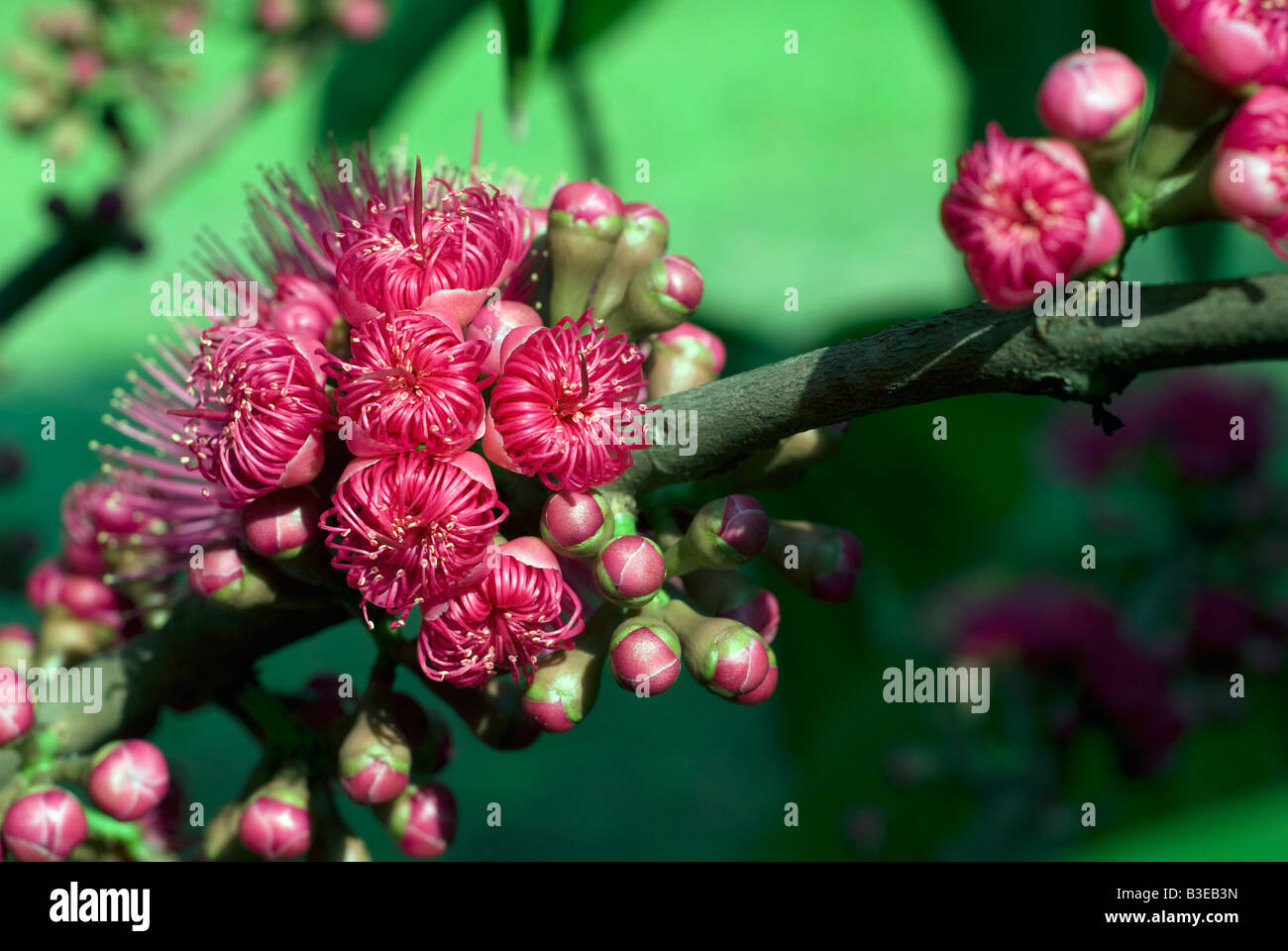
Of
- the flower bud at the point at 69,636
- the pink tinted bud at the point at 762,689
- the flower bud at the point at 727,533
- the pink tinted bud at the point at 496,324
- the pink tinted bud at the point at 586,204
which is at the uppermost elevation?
the pink tinted bud at the point at 586,204

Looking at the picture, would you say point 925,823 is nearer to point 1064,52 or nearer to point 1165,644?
point 1165,644

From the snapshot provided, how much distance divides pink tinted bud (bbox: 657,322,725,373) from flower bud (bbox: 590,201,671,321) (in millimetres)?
63

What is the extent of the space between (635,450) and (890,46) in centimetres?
839

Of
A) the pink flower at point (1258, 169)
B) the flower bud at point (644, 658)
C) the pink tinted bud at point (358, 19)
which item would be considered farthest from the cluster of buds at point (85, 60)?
the pink flower at point (1258, 169)

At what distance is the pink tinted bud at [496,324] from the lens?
1046 mm

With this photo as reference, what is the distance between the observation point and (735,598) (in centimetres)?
118

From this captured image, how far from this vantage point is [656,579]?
1.05 meters

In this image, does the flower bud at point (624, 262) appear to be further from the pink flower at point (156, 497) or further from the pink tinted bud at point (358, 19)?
the pink tinted bud at point (358, 19)

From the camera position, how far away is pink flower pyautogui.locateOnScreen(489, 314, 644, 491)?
102 cm

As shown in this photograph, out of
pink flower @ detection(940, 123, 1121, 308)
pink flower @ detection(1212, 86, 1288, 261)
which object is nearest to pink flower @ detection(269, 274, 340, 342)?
pink flower @ detection(940, 123, 1121, 308)

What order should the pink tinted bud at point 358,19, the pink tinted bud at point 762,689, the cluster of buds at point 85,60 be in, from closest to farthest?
the pink tinted bud at point 762,689 → the cluster of buds at point 85,60 → the pink tinted bud at point 358,19

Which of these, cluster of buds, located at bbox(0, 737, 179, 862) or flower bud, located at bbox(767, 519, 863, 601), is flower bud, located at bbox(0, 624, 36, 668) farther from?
flower bud, located at bbox(767, 519, 863, 601)

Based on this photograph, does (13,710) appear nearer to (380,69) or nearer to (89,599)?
(89,599)

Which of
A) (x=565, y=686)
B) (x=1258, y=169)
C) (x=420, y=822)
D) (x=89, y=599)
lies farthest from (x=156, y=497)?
(x=1258, y=169)
